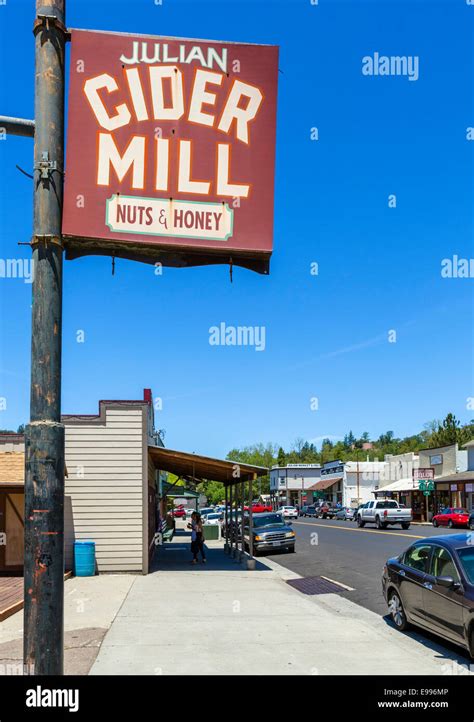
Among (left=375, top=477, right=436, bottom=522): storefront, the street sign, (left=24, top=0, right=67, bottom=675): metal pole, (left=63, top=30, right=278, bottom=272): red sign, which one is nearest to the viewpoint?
(left=24, top=0, right=67, bottom=675): metal pole

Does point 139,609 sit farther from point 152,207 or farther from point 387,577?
point 152,207

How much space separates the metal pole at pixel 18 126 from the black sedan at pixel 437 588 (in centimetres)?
763

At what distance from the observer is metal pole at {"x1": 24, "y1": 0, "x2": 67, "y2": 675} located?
3.69 metres

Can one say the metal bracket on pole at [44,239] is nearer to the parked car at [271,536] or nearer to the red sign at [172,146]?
the red sign at [172,146]

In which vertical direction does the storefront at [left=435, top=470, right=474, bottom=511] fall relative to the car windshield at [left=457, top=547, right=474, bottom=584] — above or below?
below

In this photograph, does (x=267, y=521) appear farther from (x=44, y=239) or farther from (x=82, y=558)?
(x=44, y=239)

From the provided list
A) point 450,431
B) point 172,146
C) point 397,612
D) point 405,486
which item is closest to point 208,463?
point 397,612

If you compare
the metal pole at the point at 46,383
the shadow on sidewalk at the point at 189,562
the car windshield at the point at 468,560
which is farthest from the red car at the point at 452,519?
the metal pole at the point at 46,383

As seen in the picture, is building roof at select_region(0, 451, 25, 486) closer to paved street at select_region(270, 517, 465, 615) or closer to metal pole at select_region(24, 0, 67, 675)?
paved street at select_region(270, 517, 465, 615)

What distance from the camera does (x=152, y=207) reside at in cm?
438

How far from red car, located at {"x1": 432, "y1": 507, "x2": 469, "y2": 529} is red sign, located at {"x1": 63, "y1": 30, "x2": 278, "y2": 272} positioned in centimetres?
4285

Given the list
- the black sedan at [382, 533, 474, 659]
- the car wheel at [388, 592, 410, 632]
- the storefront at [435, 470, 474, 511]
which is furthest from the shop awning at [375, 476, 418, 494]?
the black sedan at [382, 533, 474, 659]

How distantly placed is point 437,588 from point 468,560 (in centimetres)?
59
